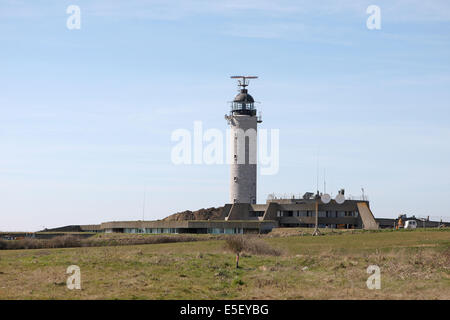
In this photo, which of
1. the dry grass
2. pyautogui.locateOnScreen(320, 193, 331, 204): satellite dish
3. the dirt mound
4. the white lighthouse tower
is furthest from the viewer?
the dirt mound

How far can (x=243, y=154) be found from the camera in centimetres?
10969

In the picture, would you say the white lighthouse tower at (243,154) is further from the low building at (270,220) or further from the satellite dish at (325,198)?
the satellite dish at (325,198)

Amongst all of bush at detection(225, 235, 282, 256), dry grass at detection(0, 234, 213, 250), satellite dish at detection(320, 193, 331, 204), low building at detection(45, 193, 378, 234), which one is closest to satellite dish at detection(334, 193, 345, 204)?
low building at detection(45, 193, 378, 234)

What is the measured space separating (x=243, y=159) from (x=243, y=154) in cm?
86

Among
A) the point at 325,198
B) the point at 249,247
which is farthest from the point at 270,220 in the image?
the point at 249,247

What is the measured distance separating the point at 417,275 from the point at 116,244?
44.5m

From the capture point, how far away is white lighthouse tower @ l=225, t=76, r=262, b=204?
359 ft

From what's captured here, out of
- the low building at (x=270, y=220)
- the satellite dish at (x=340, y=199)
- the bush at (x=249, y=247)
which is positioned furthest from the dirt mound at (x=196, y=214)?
the bush at (x=249, y=247)

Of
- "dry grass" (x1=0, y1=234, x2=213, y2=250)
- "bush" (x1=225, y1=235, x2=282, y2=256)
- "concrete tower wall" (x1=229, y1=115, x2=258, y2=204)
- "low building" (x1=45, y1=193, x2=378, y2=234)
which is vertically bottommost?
"dry grass" (x1=0, y1=234, x2=213, y2=250)

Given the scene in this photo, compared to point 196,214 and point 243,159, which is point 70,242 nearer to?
point 243,159

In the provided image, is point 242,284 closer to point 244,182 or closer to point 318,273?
point 318,273

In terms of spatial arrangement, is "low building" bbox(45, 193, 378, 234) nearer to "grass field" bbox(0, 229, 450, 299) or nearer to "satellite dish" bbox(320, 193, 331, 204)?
"satellite dish" bbox(320, 193, 331, 204)
